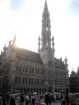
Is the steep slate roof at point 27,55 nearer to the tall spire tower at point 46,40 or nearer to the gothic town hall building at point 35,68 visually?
the gothic town hall building at point 35,68

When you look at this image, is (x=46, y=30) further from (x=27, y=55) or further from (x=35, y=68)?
(x=35, y=68)

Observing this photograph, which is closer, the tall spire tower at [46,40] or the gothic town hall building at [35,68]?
the gothic town hall building at [35,68]

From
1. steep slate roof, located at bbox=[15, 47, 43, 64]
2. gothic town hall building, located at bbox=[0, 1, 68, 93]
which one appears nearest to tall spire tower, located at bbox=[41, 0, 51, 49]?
gothic town hall building, located at bbox=[0, 1, 68, 93]

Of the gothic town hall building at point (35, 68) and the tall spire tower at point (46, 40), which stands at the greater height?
the tall spire tower at point (46, 40)

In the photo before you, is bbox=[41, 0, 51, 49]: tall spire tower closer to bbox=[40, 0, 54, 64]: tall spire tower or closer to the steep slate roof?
bbox=[40, 0, 54, 64]: tall spire tower

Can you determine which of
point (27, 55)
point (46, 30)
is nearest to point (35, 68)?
point (27, 55)

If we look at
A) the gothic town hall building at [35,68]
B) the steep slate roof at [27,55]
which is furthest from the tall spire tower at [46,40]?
the steep slate roof at [27,55]

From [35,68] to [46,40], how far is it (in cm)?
1259

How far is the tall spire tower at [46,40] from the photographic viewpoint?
7131 cm

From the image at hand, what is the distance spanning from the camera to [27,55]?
67.1m

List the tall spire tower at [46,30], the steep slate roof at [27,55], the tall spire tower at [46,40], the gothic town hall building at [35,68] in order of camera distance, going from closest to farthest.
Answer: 1. the gothic town hall building at [35,68]
2. the steep slate roof at [27,55]
3. the tall spire tower at [46,40]
4. the tall spire tower at [46,30]

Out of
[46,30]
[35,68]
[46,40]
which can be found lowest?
[35,68]

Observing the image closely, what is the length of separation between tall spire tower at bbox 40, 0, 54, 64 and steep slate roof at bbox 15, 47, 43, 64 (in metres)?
1.89

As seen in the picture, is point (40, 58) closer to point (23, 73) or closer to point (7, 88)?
point (23, 73)
